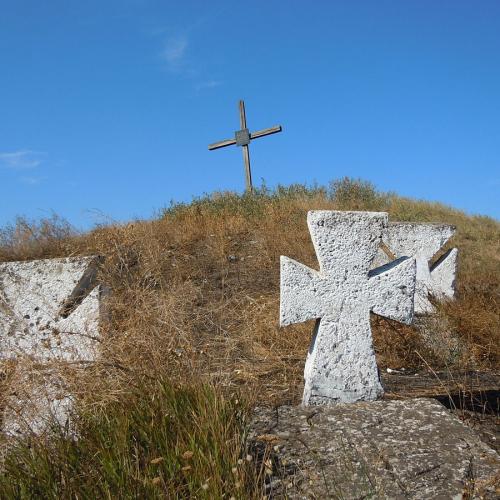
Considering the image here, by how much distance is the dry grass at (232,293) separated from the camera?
3.52 m

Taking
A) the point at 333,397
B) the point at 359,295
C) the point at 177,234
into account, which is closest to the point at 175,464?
the point at 333,397

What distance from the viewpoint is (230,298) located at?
21.9 feet

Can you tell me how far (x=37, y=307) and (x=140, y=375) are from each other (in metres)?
1.29

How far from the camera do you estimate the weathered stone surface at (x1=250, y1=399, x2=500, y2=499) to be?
2223mm

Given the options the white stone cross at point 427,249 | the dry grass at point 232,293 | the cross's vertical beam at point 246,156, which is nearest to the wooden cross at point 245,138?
the cross's vertical beam at point 246,156

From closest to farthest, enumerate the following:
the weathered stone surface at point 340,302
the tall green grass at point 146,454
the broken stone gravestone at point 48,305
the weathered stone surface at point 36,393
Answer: the tall green grass at point 146,454
the weathered stone surface at point 36,393
the weathered stone surface at point 340,302
the broken stone gravestone at point 48,305

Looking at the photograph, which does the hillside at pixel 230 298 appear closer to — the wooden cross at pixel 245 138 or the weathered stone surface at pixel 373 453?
the weathered stone surface at pixel 373 453

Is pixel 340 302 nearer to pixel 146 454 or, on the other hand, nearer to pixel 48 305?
pixel 146 454

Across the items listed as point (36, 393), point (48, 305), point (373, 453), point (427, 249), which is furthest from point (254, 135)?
point (373, 453)

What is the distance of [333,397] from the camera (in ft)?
10.7

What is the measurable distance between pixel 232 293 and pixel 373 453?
170 inches

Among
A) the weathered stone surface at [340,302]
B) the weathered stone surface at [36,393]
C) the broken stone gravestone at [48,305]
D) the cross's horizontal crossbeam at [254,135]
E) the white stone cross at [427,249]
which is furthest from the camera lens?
the cross's horizontal crossbeam at [254,135]

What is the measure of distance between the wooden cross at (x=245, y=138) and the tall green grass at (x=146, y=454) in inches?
420

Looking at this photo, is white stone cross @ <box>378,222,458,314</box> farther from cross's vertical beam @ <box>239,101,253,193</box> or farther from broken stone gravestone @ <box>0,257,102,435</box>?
cross's vertical beam @ <box>239,101,253,193</box>
